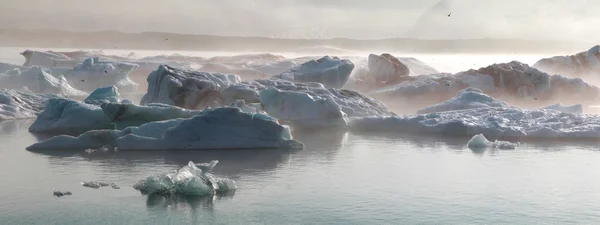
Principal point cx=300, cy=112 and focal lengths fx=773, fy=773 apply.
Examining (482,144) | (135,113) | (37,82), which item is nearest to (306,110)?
(135,113)

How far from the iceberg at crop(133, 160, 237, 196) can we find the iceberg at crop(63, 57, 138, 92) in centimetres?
2091

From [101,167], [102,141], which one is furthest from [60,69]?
[101,167]

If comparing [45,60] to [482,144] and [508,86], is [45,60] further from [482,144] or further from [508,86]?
[482,144]

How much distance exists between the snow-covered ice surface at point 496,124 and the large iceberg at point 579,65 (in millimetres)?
15806

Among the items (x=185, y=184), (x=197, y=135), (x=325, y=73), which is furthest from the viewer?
(x=325, y=73)

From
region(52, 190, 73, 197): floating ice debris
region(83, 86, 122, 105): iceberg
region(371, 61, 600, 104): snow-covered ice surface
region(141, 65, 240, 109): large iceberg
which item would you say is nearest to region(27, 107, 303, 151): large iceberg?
region(52, 190, 73, 197): floating ice debris

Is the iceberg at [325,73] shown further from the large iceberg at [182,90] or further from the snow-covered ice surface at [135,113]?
the snow-covered ice surface at [135,113]

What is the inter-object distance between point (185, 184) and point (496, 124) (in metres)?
9.76

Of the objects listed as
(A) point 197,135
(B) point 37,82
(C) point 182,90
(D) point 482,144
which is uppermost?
(B) point 37,82

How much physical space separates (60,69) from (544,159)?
23.9 meters

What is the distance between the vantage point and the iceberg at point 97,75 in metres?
30.8

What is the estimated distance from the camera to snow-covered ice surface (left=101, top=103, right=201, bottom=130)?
53.7 feet

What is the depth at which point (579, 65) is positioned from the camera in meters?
34.4

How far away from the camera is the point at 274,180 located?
38.3 ft
